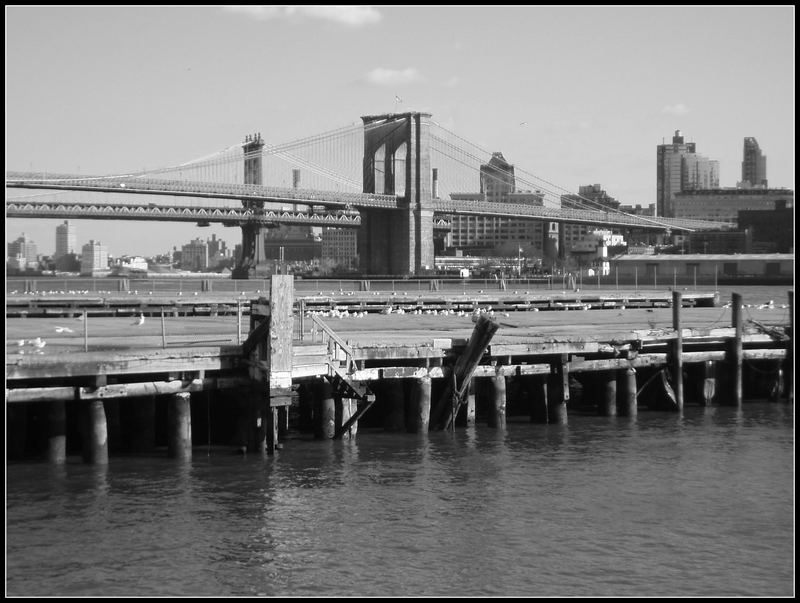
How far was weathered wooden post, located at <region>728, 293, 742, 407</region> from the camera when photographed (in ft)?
109

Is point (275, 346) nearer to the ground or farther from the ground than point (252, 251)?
nearer to the ground

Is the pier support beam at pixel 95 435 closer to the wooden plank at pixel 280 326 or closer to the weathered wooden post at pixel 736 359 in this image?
the wooden plank at pixel 280 326

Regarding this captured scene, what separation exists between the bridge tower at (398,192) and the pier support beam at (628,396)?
3112 inches

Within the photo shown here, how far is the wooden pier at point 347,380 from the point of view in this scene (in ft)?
79.7

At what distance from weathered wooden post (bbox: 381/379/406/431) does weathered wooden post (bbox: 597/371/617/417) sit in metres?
5.75

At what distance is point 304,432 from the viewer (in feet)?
93.3

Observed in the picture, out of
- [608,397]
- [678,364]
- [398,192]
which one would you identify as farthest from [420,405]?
[398,192]

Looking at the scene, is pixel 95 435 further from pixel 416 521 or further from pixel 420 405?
pixel 420 405

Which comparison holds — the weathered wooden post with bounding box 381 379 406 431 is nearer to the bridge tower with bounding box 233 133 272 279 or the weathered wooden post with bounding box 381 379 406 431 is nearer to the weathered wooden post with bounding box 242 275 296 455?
the weathered wooden post with bounding box 242 275 296 455

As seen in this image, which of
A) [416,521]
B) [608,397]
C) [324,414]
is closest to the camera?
[416,521]

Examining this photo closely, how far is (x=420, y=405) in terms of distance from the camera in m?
28.3

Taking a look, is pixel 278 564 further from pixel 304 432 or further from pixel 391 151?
Result: pixel 391 151

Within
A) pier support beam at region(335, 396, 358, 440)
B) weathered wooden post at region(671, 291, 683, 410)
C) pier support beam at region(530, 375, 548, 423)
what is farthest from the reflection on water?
weathered wooden post at region(671, 291, 683, 410)

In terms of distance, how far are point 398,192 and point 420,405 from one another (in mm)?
92065
